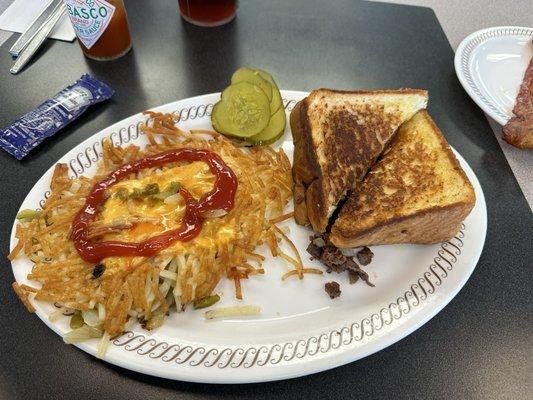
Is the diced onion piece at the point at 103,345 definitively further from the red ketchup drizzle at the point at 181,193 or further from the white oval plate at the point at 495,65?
the white oval plate at the point at 495,65

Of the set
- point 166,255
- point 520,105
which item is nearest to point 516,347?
point 520,105

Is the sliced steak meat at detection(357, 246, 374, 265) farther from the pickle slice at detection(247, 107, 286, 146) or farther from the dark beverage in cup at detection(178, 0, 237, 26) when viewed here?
the dark beverage in cup at detection(178, 0, 237, 26)

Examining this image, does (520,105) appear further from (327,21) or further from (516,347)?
(327,21)

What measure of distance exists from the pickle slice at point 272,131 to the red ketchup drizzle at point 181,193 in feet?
1.05

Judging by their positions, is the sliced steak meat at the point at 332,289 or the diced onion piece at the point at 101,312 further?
the sliced steak meat at the point at 332,289

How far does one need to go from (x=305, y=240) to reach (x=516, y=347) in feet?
3.25

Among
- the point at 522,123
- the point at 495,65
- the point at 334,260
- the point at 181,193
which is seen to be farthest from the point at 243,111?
the point at 495,65

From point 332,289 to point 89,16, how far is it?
214cm

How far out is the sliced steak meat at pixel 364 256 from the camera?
1.90 meters

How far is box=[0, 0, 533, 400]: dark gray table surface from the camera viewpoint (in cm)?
164

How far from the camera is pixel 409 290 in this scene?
174cm

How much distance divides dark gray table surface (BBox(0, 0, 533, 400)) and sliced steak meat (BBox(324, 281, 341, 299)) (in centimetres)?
28

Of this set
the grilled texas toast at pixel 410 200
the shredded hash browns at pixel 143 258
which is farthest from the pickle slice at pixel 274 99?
the grilled texas toast at pixel 410 200

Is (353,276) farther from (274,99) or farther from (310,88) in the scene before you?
(310,88)
